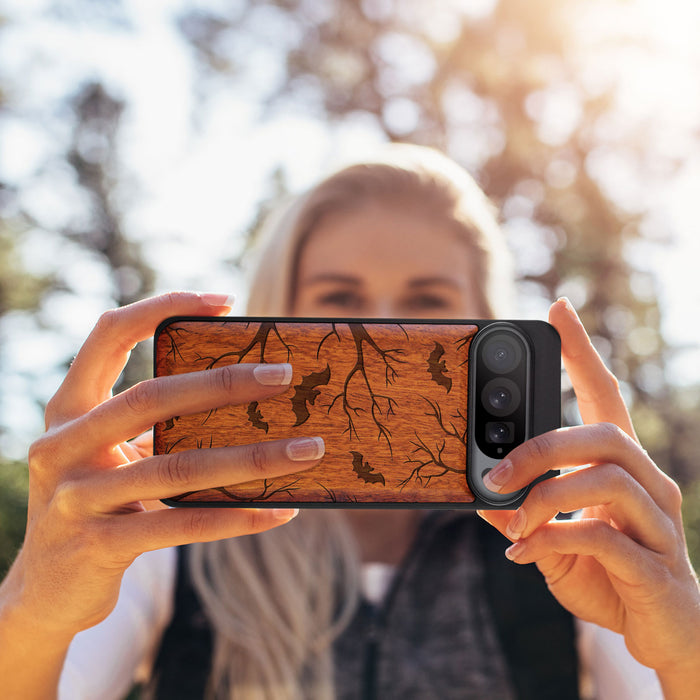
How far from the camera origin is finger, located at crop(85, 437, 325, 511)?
48.7 inches

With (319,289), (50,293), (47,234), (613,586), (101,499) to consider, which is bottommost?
(613,586)

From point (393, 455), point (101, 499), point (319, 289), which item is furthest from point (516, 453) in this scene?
point (319, 289)

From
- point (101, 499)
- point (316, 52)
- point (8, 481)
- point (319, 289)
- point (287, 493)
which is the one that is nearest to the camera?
point (101, 499)

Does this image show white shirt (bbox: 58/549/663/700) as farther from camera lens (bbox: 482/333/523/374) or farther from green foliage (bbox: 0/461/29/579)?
green foliage (bbox: 0/461/29/579)

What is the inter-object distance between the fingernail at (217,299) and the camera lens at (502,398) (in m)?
0.65

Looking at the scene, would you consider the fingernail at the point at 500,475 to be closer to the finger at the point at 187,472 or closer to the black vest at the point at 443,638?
the finger at the point at 187,472

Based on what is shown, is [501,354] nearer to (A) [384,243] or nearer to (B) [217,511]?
(B) [217,511]

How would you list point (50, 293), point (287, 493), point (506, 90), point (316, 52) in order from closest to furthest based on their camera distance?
1. point (287, 493)
2. point (506, 90)
3. point (316, 52)
4. point (50, 293)

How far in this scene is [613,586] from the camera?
145 cm

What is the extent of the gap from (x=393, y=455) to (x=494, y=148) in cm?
840

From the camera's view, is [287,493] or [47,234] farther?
[47,234]

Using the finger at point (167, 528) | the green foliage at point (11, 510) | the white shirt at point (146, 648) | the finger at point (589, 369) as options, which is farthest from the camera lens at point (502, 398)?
the green foliage at point (11, 510)

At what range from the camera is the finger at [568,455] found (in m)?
1.25

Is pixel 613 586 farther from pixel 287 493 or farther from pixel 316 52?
pixel 316 52
